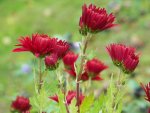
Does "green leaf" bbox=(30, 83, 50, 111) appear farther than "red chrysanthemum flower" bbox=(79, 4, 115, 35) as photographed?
Yes

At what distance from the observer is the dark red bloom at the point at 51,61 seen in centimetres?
158

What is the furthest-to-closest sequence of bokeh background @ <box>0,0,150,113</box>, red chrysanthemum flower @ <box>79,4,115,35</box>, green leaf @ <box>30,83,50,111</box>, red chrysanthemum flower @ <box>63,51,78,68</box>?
bokeh background @ <box>0,0,150,113</box>
red chrysanthemum flower @ <box>63,51,78,68</box>
green leaf @ <box>30,83,50,111</box>
red chrysanthemum flower @ <box>79,4,115,35</box>

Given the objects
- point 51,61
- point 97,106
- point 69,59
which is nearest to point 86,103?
point 97,106

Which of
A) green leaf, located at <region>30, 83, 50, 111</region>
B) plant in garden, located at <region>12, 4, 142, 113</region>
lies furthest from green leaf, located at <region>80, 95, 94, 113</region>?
green leaf, located at <region>30, 83, 50, 111</region>

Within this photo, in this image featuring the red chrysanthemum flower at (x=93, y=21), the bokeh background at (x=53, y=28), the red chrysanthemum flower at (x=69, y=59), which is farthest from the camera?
the bokeh background at (x=53, y=28)

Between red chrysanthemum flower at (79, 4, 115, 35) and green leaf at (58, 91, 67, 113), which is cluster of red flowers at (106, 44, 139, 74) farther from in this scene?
green leaf at (58, 91, 67, 113)

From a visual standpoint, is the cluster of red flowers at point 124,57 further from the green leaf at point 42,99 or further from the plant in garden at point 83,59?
the green leaf at point 42,99

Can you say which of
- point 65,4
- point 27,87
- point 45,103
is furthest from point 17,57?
point 45,103

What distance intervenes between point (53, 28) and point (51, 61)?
5407mm

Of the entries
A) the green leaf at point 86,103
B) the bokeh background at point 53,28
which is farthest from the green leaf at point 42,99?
the bokeh background at point 53,28

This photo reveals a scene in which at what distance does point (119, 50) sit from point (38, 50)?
0.24 m

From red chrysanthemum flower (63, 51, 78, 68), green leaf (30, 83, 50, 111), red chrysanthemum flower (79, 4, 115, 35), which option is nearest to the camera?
red chrysanthemum flower (79, 4, 115, 35)

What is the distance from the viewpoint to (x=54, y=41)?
158 cm

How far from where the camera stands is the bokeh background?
5.25 metres
